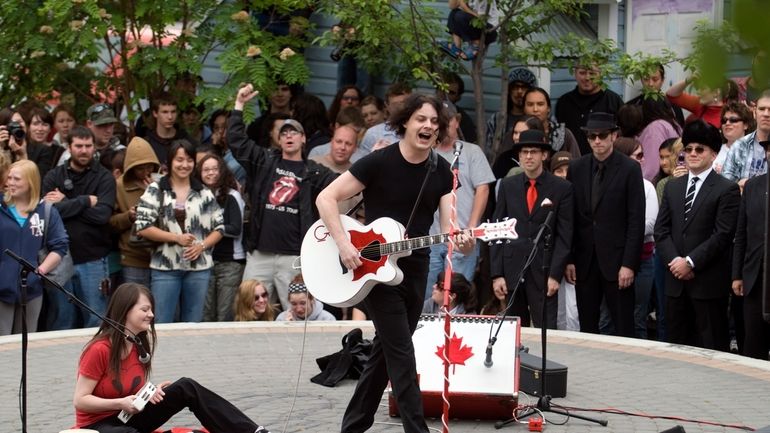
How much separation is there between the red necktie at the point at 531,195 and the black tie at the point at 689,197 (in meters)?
1.35

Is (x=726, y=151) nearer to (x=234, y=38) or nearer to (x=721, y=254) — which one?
(x=721, y=254)

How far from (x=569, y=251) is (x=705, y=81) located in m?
9.29

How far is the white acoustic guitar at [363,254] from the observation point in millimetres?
6480

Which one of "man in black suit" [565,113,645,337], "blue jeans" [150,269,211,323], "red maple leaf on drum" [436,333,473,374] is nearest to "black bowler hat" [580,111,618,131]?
"man in black suit" [565,113,645,337]

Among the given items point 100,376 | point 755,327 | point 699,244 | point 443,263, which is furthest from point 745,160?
point 100,376

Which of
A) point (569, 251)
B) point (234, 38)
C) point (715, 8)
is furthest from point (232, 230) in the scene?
point (715, 8)

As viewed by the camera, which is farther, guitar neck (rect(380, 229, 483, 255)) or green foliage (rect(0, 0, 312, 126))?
green foliage (rect(0, 0, 312, 126))

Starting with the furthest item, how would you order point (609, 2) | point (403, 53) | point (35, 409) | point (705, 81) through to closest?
point (609, 2), point (403, 53), point (35, 409), point (705, 81)

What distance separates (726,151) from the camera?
1144 cm

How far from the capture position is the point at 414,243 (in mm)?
6496

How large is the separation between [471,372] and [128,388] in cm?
232

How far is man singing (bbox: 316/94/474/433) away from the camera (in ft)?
21.8

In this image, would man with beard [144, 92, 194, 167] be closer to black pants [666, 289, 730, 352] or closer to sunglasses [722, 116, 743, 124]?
black pants [666, 289, 730, 352]

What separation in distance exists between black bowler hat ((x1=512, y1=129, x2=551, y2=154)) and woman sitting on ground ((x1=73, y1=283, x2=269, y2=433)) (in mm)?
5011
